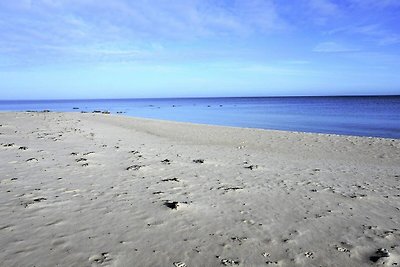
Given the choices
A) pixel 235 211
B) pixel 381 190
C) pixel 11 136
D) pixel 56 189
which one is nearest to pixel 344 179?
pixel 381 190

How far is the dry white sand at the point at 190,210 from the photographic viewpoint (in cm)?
446

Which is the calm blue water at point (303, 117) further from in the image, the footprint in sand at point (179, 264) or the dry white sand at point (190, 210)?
the footprint in sand at point (179, 264)

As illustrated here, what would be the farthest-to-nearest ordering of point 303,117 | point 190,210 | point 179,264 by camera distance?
1. point 303,117
2. point 190,210
3. point 179,264

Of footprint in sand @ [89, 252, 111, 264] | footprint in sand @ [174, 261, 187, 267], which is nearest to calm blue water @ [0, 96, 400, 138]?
footprint in sand @ [174, 261, 187, 267]

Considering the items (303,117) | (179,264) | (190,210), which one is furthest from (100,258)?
(303,117)

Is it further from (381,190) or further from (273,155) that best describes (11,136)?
(381,190)

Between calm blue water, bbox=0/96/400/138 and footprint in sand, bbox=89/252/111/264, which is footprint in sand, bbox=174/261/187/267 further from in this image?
calm blue water, bbox=0/96/400/138

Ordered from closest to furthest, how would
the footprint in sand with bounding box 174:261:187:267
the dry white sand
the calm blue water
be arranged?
the footprint in sand with bounding box 174:261:187:267
the dry white sand
the calm blue water

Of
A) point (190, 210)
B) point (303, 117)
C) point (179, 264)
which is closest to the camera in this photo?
point (179, 264)

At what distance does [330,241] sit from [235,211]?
196 cm

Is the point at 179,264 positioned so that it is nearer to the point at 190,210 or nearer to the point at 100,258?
the point at 100,258

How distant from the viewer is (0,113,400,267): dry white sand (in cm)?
446

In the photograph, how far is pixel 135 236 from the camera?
16.4 feet

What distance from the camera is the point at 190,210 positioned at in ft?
20.4
